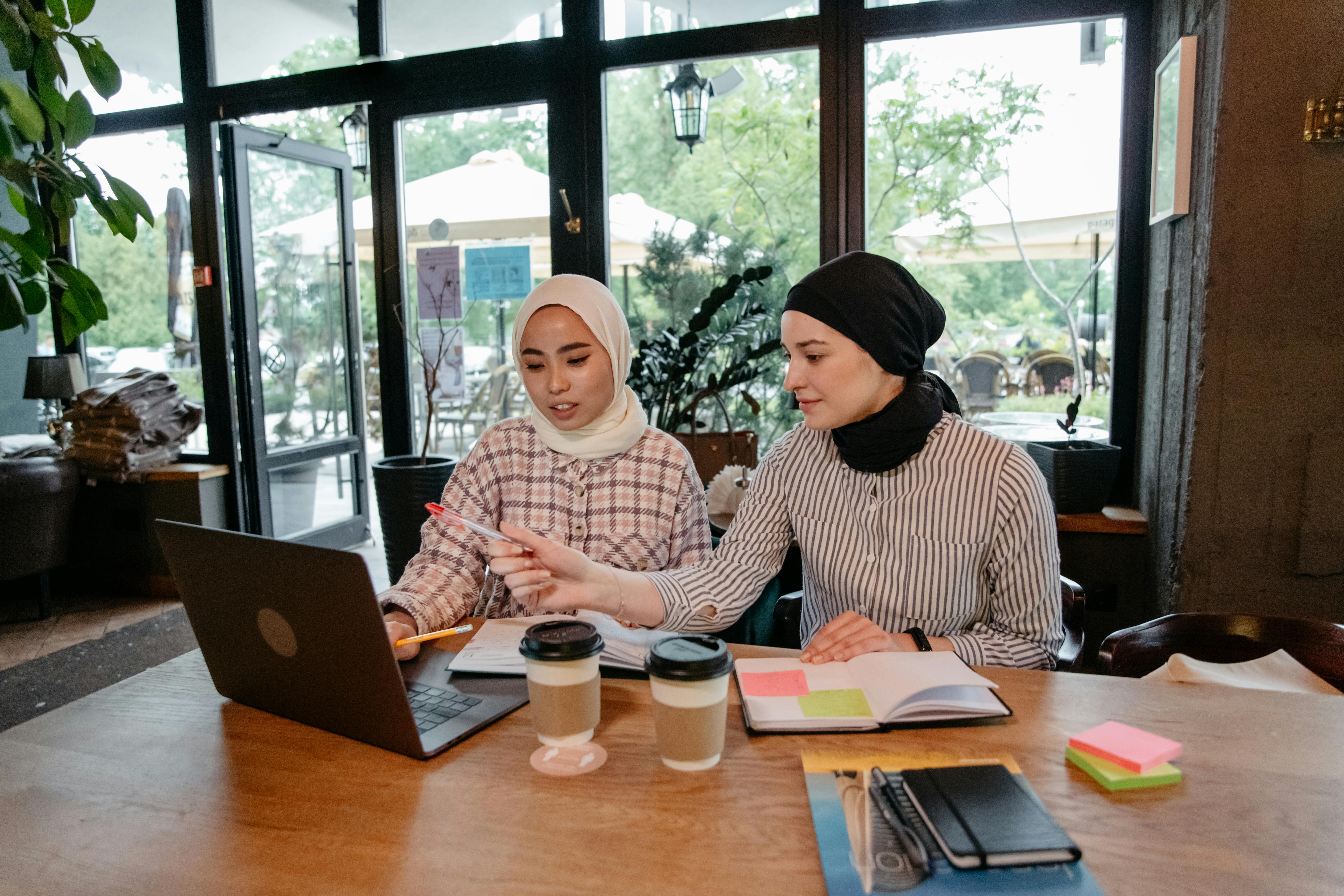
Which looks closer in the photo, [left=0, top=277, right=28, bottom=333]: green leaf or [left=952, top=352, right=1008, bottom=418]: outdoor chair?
[left=0, top=277, right=28, bottom=333]: green leaf

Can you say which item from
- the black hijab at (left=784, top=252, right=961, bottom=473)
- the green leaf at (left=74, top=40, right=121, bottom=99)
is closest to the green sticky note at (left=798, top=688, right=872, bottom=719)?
the black hijab at (left=784, top=252, right=961, bottom=473)

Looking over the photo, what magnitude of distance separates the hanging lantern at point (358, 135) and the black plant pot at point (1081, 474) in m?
3.31

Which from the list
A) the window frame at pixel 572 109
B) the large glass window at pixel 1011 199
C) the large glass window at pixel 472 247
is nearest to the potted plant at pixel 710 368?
the window frame at pixel 572 109

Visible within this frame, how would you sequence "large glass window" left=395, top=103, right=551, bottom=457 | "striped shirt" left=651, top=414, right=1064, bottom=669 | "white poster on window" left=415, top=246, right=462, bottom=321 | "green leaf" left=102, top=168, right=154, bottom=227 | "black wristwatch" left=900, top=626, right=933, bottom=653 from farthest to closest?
"white poster on window" left=415, top=246, right=462, bottom=321 → "large glass window" left=395, top=103, right=551, bottom=457 → "green leaf" left=102, top=168, right=154, bottom=227 → "striped shirt" left=651, top=414, right=1064, bottom=669 → "black wristwatch" left=900, top=626, right=933, bottom=653

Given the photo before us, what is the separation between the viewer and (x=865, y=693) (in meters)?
1.10

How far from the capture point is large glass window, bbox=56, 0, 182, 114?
14.5ft

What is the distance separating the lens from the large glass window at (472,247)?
387 cm

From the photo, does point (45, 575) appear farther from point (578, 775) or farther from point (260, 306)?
point (578, 775)

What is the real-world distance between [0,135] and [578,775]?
2.72 m

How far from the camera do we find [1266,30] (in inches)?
89.4

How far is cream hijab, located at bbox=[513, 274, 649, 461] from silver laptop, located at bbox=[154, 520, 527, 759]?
677 mm

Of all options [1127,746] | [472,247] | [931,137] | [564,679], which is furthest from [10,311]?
[1127,746]

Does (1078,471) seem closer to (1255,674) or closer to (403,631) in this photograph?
(1255,674)

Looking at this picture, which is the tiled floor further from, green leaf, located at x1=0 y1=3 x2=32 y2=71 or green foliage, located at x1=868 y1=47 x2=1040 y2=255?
green foliage, located at x1=868 y1=47 x2=1040 y2=255
